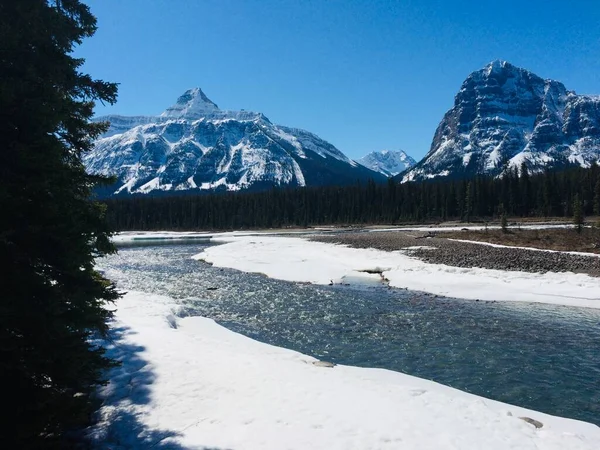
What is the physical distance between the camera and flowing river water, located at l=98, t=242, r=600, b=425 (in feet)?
39.3

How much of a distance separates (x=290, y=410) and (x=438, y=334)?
10489 mm

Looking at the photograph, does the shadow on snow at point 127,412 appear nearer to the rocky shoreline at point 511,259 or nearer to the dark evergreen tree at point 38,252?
the dark evergreen tree at point 38,252

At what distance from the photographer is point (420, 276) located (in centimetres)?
3050

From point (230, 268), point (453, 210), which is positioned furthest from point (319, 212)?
point (230, 268)

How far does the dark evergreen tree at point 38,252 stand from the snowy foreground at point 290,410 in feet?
5.75

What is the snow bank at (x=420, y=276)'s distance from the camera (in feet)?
79.7

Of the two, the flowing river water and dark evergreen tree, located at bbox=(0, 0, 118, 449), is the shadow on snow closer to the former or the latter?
dark evergreen tree, located at bbox=(0, 0, 118, 449)

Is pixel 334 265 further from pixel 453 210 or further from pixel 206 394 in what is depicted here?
pixel 453 210

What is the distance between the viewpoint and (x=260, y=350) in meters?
14.2

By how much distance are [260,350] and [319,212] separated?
137030mm

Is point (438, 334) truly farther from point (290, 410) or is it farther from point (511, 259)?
point (511, 259)

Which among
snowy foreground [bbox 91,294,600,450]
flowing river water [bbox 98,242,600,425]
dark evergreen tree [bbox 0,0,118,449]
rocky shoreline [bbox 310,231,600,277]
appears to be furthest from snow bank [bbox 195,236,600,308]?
dark evergreen tree [bbox 0,0,118,449]

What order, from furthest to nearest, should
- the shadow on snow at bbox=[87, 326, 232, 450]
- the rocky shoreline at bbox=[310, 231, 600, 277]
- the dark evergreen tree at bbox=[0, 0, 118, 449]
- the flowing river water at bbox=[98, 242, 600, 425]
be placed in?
1. the rocky shoreline at bbox=[310, 231, 600, 277]
2. the flowing river water at bbox=[98, 242, 600, 425]
3. the shadow on snow at bbox=[87, 326, 232, 450]
4. the dark evergreen tree at bbox=[0, 0, 118, 449]

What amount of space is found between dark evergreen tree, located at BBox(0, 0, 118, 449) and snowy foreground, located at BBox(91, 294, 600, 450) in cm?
175
